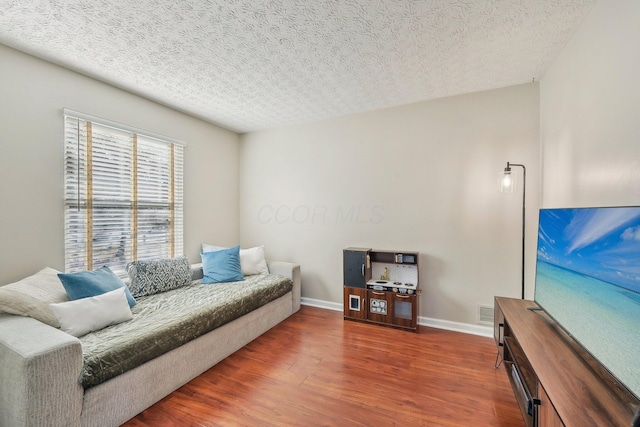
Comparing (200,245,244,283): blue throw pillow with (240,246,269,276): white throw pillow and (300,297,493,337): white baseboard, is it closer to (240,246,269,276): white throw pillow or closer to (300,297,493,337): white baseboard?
(240,246,269,276): white throw pillow

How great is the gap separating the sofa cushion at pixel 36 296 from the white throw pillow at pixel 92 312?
5 centimetres

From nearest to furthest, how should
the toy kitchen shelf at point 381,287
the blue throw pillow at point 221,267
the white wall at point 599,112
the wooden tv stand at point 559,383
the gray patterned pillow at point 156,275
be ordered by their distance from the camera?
the wooden tv stand at point 559,383 → the white wall at point 599,112 → the gray patterned pillow at point 156,275 → the toy kitchen shelf at point 381,287 → the blue throw pillow at point 221,267

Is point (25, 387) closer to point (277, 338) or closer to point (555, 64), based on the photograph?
point (277, 338)

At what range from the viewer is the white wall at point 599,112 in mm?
1317

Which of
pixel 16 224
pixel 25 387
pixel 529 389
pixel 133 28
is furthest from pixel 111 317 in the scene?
pixel 529 389

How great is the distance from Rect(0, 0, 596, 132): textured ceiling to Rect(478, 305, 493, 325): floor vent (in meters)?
2.44

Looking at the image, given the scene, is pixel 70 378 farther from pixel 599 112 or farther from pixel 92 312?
pixel 599 112

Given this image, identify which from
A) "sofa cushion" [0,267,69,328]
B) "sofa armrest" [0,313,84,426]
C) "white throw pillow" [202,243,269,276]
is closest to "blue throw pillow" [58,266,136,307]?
"sofa cushion" [0,267,69,328]

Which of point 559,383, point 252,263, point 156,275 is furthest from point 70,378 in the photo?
point 559,383

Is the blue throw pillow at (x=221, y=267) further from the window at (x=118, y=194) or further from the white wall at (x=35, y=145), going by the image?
the white wall at (x=35, y=145)

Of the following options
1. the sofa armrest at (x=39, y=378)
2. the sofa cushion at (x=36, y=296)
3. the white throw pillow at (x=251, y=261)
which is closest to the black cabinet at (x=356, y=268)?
the white throw pillow at (x=251, y=261)

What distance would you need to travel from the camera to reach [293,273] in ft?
11.8

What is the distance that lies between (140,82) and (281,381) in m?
3.14

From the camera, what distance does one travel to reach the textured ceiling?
1701mm
